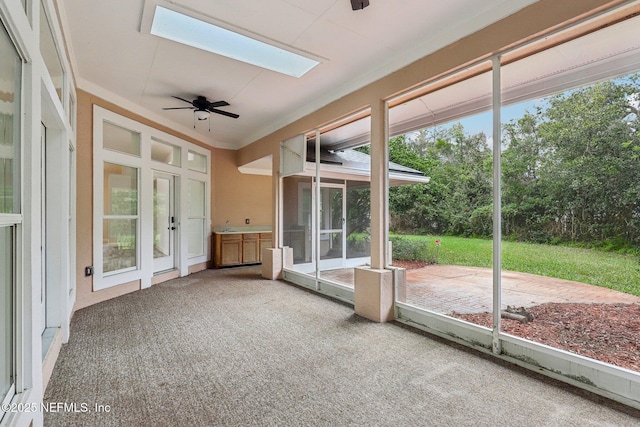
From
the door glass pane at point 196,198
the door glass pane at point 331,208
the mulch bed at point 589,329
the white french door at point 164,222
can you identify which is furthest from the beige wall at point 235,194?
the mulch bed at point 589,329

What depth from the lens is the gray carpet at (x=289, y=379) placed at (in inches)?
74.1

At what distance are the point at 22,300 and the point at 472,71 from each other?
12.3 feet

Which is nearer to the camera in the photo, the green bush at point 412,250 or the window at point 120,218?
the green bush at point 412,250

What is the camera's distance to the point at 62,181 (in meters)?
2.91

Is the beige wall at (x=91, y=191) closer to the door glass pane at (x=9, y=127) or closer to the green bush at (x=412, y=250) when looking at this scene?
the door glass pane at (x=9, y=127)

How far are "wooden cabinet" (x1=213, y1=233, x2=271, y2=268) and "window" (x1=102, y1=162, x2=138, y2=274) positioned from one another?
2104mm

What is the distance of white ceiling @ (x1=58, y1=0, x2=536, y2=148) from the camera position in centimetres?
260

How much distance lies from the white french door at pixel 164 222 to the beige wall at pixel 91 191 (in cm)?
66

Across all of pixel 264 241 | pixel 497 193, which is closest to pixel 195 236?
pixel 264 241

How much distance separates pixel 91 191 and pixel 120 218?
25.4 inches

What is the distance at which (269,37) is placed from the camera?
3.04 meters

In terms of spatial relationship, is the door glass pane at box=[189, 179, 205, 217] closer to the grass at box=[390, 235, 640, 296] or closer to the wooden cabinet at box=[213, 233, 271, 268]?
the wooden cabinet at box=[213, 233, 271, 268]

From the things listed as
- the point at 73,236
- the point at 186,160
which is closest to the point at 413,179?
the point at 73,236

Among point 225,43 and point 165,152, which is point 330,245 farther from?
point 225,43
